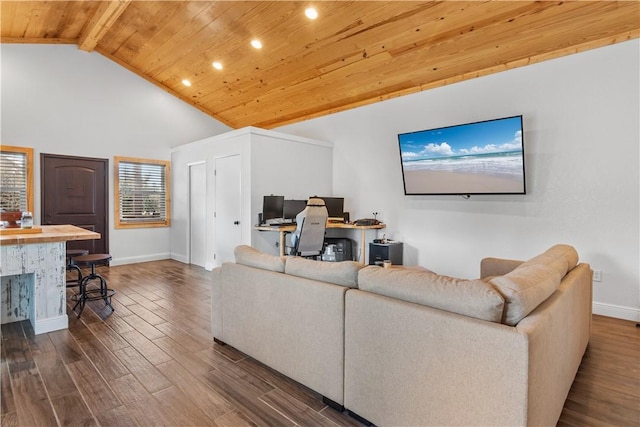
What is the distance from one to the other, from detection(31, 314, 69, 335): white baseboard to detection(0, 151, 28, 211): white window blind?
3147 millimetres

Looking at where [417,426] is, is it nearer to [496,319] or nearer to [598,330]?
[496,319]

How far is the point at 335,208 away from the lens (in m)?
5.66

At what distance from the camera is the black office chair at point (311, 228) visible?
4293mm

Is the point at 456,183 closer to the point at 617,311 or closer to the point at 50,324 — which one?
the point at 617,311

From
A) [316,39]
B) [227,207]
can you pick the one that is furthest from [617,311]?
[227,207]

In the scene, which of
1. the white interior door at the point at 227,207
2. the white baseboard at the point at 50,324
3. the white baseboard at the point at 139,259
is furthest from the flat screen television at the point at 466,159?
the white baseboard at the point at 139,259

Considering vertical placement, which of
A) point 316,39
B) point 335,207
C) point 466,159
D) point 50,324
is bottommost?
point 50,324

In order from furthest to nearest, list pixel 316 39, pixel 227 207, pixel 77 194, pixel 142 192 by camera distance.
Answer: pixel 142 192
pixel 77 194
pixel 227 207
pixel 316 39

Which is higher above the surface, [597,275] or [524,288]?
[524,288]

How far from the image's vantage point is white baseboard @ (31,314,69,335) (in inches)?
117

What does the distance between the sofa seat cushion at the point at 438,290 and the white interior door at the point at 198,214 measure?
4.78 m

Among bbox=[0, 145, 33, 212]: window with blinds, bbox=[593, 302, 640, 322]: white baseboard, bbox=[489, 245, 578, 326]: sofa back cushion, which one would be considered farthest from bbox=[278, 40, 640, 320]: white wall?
bbox=[0, 145, 33, 212]: window with blinds

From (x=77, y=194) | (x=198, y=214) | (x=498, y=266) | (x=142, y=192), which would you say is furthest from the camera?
(x=142, y=192)

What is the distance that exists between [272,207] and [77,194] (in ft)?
11.6
